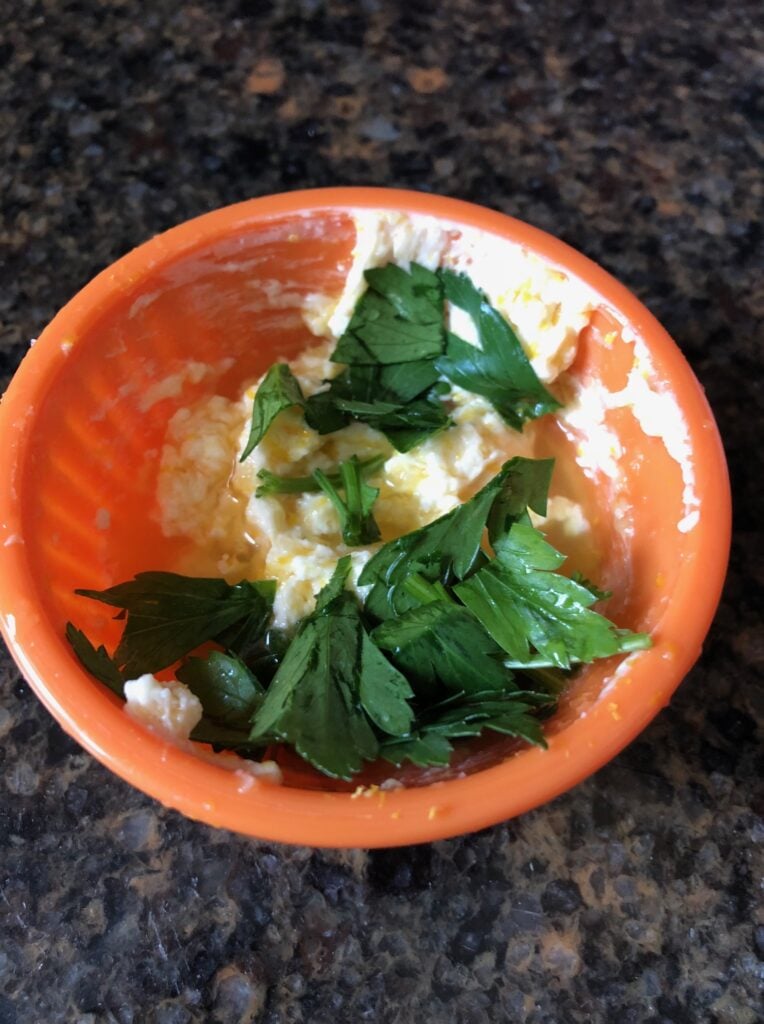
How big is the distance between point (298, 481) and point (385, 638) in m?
0.24

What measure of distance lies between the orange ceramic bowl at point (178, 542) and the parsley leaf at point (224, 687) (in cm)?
8

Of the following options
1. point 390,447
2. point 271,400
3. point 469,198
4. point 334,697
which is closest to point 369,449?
point 390,447

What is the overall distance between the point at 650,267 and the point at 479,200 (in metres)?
0.25

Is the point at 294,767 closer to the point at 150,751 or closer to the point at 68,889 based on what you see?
the point at 150,751

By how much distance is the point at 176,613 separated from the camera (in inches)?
34.0

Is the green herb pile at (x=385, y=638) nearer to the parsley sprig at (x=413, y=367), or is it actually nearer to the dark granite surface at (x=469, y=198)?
the parsley sprig at (x=413, y=367)

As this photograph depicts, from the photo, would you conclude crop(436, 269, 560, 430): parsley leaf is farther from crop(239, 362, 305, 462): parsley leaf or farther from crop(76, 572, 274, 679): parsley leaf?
crop(76, 572, 274, 679): parsley leaf

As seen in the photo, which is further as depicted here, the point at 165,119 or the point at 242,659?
the point at 165,119

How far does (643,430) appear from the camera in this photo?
0.91 metres

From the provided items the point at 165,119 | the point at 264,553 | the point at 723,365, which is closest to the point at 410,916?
the point at 264,553

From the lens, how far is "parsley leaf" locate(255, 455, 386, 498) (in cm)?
96

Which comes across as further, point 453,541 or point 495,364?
point 495,364

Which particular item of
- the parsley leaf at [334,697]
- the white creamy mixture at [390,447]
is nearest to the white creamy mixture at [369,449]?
the white creamy mixture at [390,447]

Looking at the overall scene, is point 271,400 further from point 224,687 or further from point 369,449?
point 224,687
